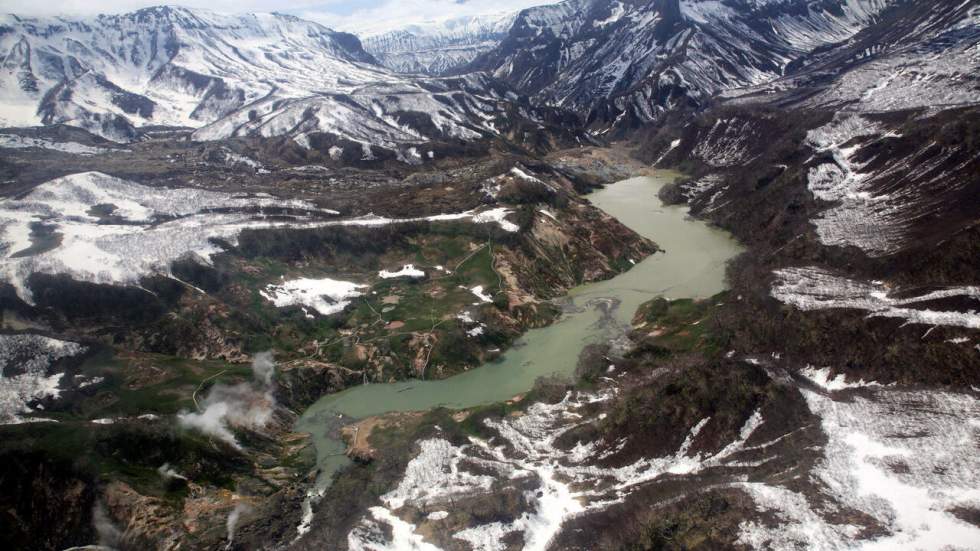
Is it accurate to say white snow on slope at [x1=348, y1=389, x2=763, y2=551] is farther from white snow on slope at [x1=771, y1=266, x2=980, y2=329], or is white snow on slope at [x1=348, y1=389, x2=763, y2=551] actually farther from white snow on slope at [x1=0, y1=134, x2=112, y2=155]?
white snow on slope at [x1=0, y1=134, x2=112, y2=155]

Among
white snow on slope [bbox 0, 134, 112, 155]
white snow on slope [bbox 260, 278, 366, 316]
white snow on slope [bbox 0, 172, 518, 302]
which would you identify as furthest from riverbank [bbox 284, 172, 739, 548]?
white snow on slope [bbox 0, 134, 112, 155]

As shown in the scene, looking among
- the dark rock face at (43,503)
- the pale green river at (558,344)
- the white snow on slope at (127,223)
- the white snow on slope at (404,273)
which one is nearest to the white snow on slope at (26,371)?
the dark rock face at (43,503)

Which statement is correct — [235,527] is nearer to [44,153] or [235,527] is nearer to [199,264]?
[199,264]

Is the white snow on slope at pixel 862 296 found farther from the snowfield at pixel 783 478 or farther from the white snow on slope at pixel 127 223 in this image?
the white snow on slope at pixel 127 223

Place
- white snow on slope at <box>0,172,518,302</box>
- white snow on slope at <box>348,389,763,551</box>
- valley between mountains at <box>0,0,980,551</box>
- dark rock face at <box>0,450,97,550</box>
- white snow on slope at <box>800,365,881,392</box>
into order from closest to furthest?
dark rock face at <box>0,450,97,550</box> < valley between mountains at <box>0,0,980,551</box> < white snow on slope at <box>348,389,763,551</box> < white snow on slope at <box>800,365,881,392</box> < white snow on slope at <box>0,172,518,302</box>

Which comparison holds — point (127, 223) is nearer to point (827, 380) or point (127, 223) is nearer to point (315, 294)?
point (315, 294)

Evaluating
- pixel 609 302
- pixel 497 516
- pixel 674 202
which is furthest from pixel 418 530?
pixel 674 202
